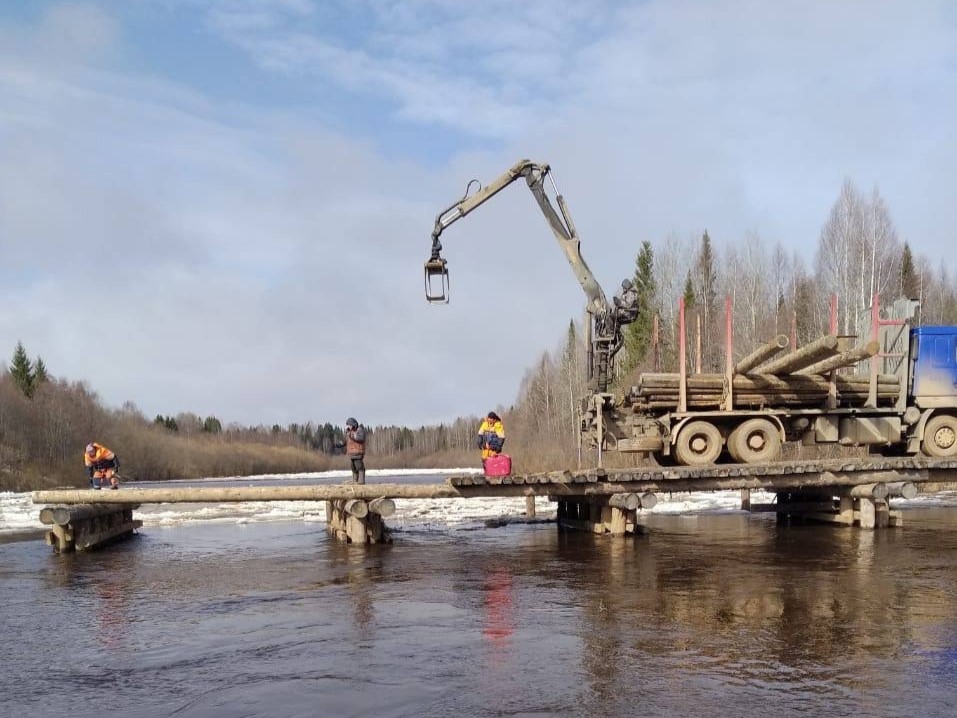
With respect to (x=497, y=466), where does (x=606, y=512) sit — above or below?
below

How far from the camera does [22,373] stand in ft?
259

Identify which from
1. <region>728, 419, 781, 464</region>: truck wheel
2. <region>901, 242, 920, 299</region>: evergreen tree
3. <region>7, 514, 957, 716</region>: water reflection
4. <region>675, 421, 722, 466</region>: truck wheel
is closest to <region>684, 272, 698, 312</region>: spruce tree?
<region>901, 242, 920, 299</region>: evergreen tree

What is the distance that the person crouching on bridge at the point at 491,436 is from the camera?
17625 millimetres

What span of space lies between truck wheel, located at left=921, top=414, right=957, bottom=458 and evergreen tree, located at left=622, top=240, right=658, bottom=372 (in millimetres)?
33101

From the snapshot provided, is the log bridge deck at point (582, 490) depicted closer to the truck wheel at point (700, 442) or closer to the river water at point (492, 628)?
the river water at point (492, 628)

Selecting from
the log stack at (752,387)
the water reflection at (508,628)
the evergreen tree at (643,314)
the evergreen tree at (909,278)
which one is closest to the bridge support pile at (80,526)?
the water reflection at (508,628)

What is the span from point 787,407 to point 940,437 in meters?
3.29

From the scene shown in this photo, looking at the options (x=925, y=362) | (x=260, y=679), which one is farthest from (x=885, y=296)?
(x=260, y=679)

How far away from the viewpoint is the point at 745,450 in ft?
59.6

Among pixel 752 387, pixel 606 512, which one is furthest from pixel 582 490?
pixel 752 387

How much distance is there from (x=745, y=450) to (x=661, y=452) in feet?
5.58

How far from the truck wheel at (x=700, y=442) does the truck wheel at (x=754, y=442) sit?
0.34 meters

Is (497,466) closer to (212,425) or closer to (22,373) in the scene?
(22,373)

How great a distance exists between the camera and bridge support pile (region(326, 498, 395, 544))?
56.4ft
